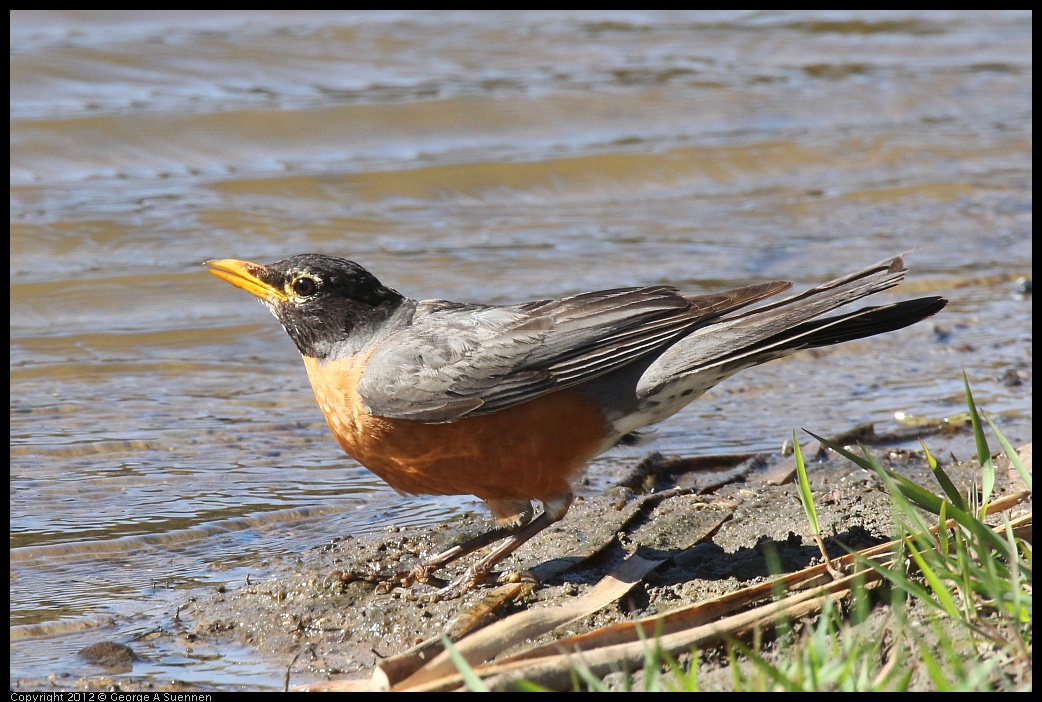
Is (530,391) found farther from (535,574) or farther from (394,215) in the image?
(394,215)

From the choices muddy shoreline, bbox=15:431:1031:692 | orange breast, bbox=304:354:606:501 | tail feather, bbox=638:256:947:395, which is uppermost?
tail feather, bbox=638:256:947:395

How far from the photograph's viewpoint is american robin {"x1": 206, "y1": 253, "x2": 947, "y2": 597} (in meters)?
4.81

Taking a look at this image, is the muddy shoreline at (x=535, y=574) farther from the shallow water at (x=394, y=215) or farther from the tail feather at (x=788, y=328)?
the tail feather at (x=788, y=328)

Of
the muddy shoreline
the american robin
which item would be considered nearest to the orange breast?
the american robin

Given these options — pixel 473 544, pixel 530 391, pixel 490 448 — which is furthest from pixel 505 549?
pixel 530 391

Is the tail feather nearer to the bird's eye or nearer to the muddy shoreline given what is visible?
the muddy shoreline

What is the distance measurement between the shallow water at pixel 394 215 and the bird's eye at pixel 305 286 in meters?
1.11

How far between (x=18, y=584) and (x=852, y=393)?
4.86 metres

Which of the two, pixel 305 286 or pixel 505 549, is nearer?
pixel 505 549

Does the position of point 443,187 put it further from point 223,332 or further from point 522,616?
point 522,616

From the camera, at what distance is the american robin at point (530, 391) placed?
481 centimetres

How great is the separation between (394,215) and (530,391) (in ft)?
21.6

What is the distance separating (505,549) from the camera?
4.91 meters

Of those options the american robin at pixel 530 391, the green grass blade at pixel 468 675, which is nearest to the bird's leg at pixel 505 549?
the american robin at pixel 530 391
